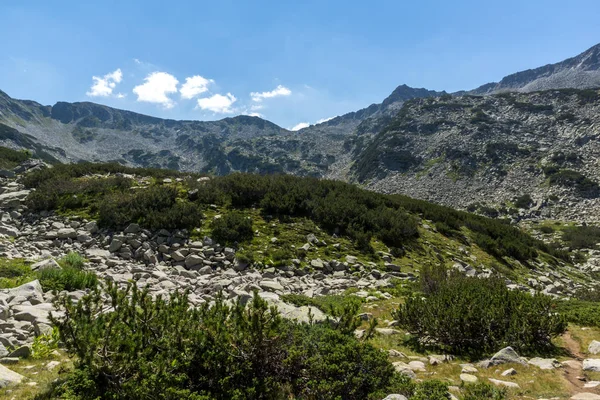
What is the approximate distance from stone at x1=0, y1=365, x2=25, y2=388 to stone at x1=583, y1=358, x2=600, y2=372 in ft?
29.8

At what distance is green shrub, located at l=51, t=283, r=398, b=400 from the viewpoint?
405 cm

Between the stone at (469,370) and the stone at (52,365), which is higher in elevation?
the stone at (52,365)

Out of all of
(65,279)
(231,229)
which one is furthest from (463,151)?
(65,279)

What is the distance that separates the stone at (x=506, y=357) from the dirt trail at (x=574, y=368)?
659mm

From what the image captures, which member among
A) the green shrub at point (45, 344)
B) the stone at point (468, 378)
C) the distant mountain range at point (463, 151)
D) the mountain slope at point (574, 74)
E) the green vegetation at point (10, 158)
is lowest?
the stone at point (468, 378)

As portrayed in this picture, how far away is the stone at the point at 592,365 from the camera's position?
5.64m

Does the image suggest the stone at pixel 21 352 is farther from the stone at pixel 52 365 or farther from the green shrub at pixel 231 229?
the green shrub at pixel 231 229

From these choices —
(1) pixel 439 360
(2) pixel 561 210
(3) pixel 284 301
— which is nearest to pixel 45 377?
(3) pixel 284 301

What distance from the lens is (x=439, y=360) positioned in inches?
251

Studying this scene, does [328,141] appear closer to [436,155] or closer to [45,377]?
[436,155]

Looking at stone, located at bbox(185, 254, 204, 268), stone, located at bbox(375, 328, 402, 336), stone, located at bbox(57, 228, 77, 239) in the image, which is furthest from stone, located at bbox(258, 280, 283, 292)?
stone, located at bbox(57, 228, 77, 239)

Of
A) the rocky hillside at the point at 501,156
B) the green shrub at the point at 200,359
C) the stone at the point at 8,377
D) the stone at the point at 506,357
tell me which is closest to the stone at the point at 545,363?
the stone at the point at 506,357

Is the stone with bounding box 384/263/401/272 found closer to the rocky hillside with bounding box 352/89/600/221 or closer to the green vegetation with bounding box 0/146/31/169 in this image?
the green vegetation with bounding box 0/146/31/169

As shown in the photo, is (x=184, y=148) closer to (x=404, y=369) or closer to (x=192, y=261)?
(x=192, y=261)
